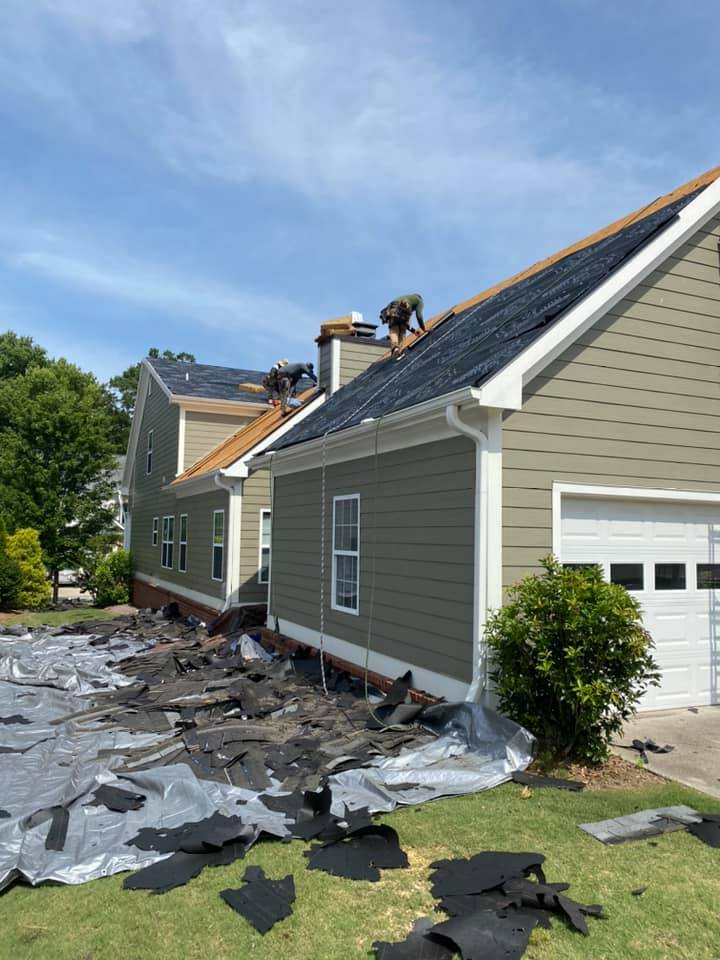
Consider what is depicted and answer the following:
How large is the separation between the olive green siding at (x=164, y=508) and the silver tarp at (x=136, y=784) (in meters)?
7.99

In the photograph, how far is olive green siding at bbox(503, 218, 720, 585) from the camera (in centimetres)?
670

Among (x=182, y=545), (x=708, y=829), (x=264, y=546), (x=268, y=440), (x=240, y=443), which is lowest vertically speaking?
(x=708, y=829)

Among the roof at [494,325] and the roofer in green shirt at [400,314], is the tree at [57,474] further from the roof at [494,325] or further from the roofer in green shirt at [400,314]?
the roofer in green shirt at [400,314]

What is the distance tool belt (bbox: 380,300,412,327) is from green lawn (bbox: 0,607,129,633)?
1124 centimetres

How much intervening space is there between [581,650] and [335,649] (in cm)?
466

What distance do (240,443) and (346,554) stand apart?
307 inches

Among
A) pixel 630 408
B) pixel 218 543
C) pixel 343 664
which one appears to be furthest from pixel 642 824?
pixel 218 543

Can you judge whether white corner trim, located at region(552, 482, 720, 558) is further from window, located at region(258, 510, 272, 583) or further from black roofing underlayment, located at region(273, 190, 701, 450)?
window, located at region(258, 510, 272, 583)

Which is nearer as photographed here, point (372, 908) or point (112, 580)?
point (372, 908)

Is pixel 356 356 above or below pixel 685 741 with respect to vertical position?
above

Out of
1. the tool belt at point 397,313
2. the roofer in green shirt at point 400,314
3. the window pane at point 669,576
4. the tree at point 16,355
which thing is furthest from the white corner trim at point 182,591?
the tree at point 16,355

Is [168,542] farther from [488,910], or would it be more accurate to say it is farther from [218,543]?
[488,910]

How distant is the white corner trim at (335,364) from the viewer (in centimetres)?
1422

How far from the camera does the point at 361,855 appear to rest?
4.23m
